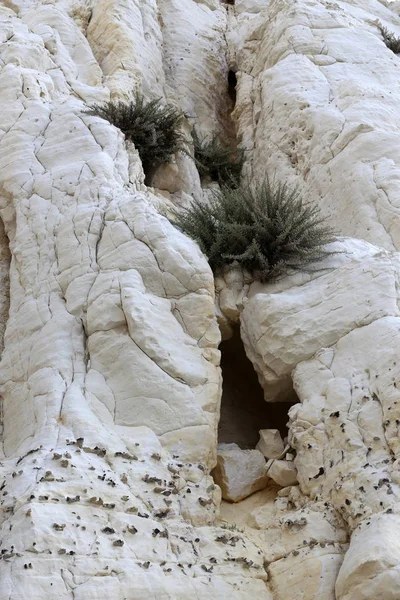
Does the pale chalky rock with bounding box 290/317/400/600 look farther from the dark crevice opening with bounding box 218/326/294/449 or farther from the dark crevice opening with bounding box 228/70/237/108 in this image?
the dark crevice opening with bounding box 228/70/237/108

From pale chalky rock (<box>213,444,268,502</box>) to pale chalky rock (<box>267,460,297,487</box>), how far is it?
14 cm

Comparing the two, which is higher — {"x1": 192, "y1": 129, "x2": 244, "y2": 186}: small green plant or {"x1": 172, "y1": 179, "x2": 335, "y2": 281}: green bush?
{"x1": 172, "y1": 179, "x2": 335, "y2": 281}: green bush

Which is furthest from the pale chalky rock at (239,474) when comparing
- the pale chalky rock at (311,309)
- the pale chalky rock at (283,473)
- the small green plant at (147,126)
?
the small green plant at (147,126)

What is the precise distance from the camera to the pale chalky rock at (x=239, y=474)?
5348 mm

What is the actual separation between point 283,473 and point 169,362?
1207mm

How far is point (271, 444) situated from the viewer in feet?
18.4

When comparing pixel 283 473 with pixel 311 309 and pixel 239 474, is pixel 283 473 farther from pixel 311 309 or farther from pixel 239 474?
pixel 311 309

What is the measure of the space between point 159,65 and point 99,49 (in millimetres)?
1187

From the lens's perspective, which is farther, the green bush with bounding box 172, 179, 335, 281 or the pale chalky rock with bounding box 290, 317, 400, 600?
the green bush with bounding box 172, 179, 335, 281

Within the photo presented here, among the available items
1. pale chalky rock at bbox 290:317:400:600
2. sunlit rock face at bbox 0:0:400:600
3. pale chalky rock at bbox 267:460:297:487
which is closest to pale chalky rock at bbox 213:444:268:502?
sunlit rock face at bbox 0:0:400:600

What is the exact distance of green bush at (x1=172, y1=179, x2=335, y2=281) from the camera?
6.35 m

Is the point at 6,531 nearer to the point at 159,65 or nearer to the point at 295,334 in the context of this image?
the point at 295,334

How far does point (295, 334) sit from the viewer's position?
5.68 meters

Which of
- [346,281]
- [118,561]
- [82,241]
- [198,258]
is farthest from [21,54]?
[118,561]
